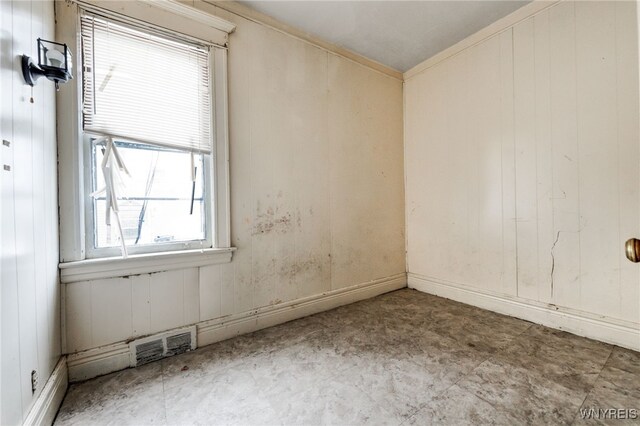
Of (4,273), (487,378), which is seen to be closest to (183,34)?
(4,273)

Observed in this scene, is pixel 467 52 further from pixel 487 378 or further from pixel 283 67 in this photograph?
pixel 487 378

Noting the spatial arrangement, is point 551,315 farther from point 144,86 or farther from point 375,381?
point 144,86

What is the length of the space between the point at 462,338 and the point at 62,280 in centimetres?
266

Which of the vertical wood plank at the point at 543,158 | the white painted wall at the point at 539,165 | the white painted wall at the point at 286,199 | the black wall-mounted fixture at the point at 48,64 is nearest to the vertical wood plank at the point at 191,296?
the white painted wall at the point at 286,199

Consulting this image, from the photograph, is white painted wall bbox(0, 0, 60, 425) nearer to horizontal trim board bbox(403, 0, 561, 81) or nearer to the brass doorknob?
the brass doorknob

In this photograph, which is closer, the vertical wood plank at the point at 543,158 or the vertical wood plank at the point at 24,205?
the vertical wood plank at the point at 24,205

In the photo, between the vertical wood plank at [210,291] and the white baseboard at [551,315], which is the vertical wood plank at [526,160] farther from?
the vertical wood plank at [210,291]

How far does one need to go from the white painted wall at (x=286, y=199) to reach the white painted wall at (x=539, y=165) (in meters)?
0.59

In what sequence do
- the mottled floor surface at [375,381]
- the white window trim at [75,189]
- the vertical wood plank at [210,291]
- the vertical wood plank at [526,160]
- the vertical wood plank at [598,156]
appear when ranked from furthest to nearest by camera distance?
the vertical wood plank at [526,160], the vertical wood plank at [210,291], the vertical wood plank at [598,156], the white window trim at [75,189], the mottled floor surface at [375,381]

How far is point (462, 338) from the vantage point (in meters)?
2.03

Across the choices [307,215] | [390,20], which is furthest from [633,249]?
[390,20]

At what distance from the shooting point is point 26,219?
1143 mm

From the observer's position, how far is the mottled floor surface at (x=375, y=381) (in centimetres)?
130

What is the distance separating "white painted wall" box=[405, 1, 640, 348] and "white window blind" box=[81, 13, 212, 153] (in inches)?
94.9
